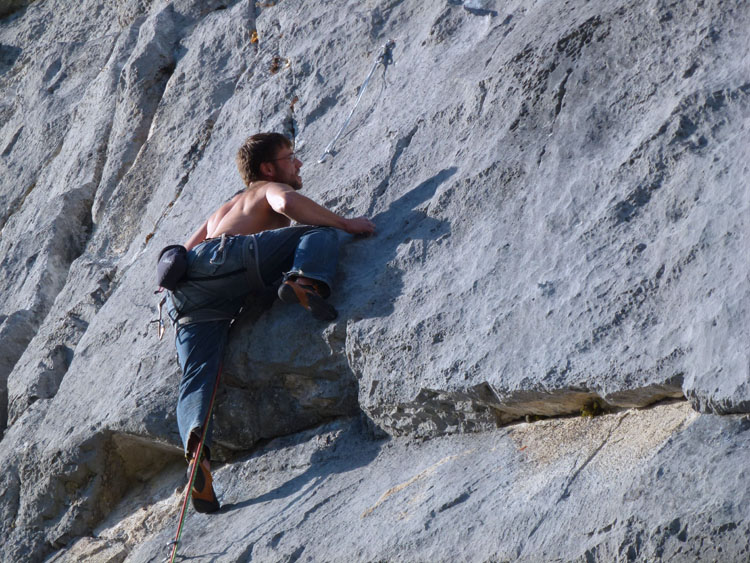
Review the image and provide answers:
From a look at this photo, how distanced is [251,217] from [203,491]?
1.23m

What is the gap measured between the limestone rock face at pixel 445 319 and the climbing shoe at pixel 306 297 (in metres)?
0.08

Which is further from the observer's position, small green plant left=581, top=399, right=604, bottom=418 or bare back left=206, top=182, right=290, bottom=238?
bare back left=206, top=182, right=290, bottom=238

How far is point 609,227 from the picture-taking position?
131 inches

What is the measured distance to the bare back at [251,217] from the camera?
4.24 meters

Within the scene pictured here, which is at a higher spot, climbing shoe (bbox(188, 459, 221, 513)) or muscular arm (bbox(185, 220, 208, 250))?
muscular arm (bbox(185, 220, 208, 250))

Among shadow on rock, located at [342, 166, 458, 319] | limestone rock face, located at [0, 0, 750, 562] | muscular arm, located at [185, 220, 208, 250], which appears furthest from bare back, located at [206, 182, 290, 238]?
shadow on rock, located at [342, 166, 458, 319]

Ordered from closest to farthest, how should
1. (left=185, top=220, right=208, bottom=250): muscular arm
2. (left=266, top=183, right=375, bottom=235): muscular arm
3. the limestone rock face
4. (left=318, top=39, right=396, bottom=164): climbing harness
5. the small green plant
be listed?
1. the limestone rock face
2. the small green plant
3. (left=266, top=183, right=375, bottom=235): muscular arm
4. (left=185, top=220, right=208, bottom=250): muscular arm
5. (left=318, top=39, right=396, bottom=164): climbing harness

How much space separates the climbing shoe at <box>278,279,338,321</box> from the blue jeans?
0.27 feet

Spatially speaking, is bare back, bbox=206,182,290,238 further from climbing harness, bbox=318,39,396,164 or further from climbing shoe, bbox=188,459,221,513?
climbing shoe, bbox=188,459,221,513

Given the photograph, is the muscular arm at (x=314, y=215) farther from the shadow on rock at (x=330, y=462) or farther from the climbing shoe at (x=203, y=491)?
the climbing shoe at (x=203, y=491)

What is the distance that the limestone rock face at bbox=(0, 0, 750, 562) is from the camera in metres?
2.87

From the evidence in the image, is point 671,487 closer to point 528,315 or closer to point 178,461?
point 528,315

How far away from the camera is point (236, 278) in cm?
400

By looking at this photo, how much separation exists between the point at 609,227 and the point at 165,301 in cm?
214
